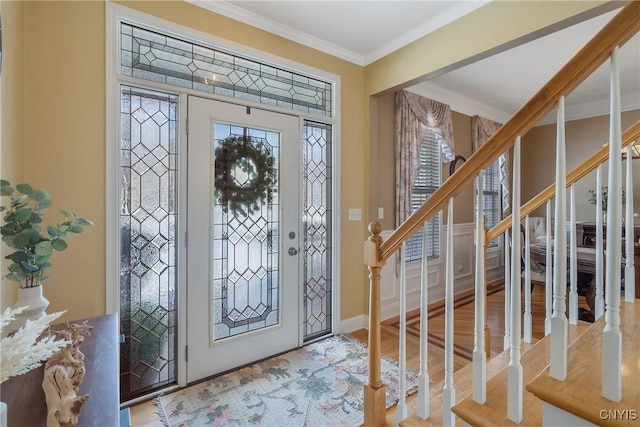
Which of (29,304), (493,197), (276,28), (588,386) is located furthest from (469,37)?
(493,197)

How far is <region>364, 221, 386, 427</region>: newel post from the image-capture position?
1.54 meters

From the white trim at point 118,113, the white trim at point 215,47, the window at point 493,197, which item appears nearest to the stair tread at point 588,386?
the white trim at point 118,113

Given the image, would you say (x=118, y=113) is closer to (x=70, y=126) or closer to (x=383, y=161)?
(x=70, y=126)

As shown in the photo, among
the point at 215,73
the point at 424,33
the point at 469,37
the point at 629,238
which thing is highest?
the point at 424,33

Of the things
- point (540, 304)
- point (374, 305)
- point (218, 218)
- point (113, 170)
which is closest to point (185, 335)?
point (218, 218)

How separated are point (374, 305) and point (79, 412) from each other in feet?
3.93

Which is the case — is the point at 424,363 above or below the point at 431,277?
above

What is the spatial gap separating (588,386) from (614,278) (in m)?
0.33

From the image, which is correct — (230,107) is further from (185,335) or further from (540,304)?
(540,304)

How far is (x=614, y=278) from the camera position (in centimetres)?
81

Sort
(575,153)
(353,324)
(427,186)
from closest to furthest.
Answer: (353,324) < (427,186) < (575,153)

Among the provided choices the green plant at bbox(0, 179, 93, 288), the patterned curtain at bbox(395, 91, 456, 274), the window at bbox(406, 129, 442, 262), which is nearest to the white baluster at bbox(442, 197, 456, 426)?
the green plant at bbox(0, 179, 93, 288)

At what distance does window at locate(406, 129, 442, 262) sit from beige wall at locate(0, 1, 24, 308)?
3.43 m

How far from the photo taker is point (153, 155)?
2.05 meters
